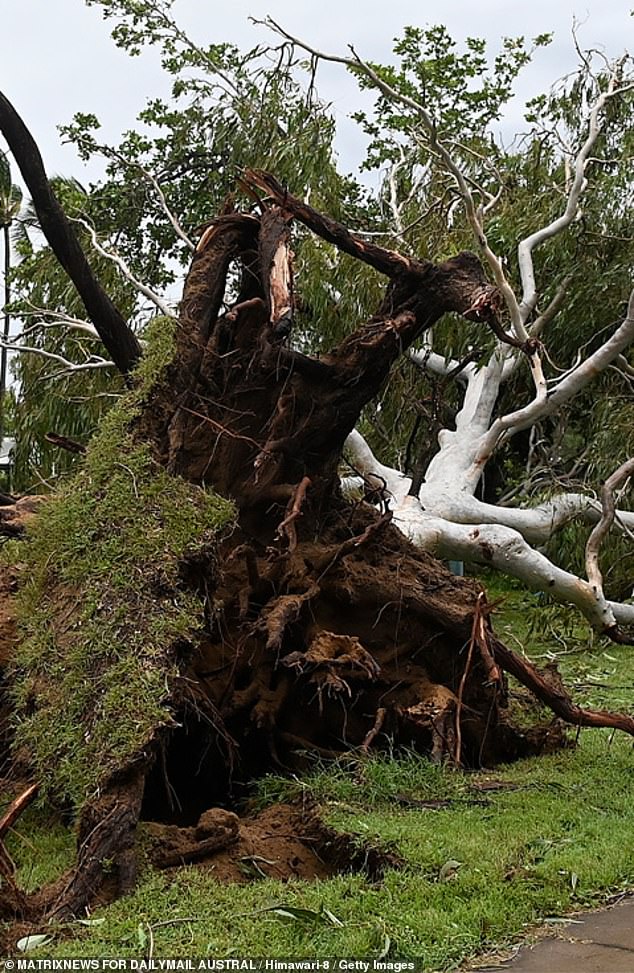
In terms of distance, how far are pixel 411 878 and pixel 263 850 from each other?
2.64 feet

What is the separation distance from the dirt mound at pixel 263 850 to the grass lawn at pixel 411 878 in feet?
0.33

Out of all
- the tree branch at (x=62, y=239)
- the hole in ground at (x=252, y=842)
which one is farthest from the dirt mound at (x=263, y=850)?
the tree branch at (x=62, y=239)

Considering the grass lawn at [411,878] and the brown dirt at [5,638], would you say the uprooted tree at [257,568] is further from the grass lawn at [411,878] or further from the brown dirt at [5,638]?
the grass lawn at [411,878]

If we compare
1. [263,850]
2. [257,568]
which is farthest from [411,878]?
[257,568]

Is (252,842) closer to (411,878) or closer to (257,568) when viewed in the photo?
(411,878)

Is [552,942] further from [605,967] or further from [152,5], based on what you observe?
[152,5]

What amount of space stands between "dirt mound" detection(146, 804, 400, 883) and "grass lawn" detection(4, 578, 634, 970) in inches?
3.9

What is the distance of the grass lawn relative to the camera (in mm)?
3943

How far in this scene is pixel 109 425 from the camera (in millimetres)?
6852

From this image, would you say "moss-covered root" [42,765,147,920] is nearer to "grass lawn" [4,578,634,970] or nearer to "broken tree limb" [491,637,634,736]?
"grass lawn" [4,578,634,970]

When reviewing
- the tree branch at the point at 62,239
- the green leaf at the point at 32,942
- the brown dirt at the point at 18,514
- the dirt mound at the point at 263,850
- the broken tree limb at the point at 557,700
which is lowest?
the green leaf at the point at 32,942

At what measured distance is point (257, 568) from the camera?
703 cm

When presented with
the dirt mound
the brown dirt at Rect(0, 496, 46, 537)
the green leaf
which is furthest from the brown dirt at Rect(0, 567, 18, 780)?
the green leaf

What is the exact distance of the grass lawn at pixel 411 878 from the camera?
394 centimetres
